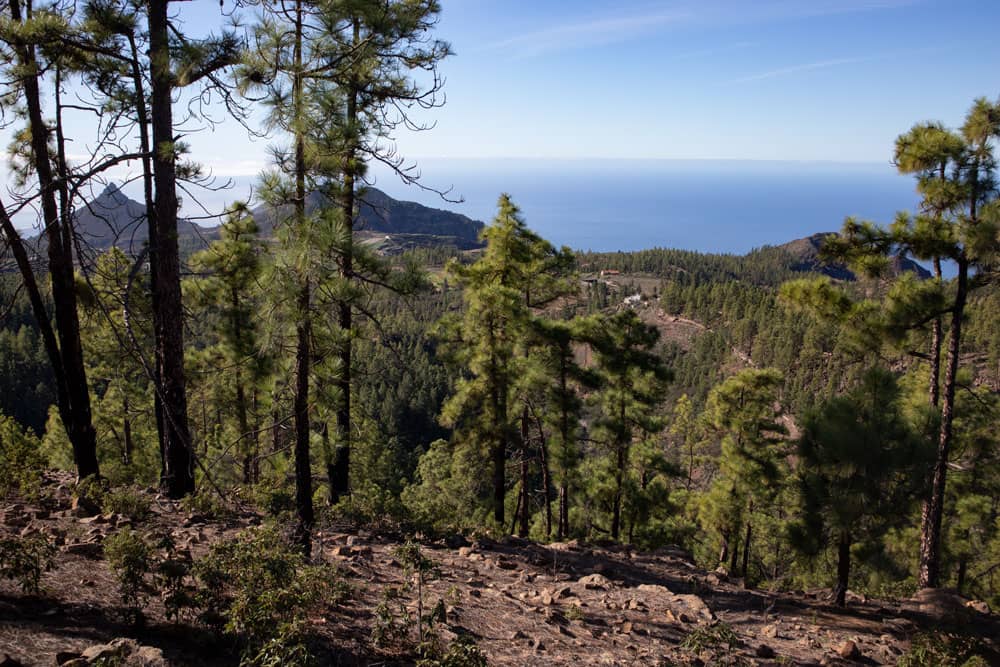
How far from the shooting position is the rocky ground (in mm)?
4156

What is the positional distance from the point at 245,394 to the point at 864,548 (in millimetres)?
15035

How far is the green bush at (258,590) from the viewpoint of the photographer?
4.00 m

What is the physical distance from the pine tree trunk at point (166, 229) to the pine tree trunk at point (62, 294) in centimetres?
95

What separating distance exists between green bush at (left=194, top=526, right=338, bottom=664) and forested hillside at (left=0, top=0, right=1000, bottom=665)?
0.03m

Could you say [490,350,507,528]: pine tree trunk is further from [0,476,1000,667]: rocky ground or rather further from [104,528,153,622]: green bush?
[104,528,153,622]: green bush

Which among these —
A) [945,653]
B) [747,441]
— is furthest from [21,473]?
[747,441]

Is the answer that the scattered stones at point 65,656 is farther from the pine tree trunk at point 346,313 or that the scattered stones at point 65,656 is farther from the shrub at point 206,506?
the shrub at point 206,506

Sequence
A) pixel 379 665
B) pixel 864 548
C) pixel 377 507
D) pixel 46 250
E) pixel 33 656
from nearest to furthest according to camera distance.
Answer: pixel 33 656
pixel 379 665
pixel 46 250
pixel 864 548
pixel 377 507

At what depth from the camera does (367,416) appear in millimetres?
10688

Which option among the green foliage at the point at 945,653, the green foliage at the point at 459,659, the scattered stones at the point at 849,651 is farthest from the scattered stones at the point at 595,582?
the green foliage at the point at 459,659

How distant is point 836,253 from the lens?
9.34 m

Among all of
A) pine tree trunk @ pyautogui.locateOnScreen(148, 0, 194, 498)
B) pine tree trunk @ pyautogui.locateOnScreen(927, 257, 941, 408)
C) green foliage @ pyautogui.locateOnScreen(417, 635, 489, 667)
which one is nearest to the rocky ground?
green foliage @ pyautogui.locateOnScreen(417, 635, 489, 667)

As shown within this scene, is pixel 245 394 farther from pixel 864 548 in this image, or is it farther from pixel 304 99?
pixel 864 548

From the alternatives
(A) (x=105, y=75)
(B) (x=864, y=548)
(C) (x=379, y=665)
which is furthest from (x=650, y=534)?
(A) (x=105, y=75)
